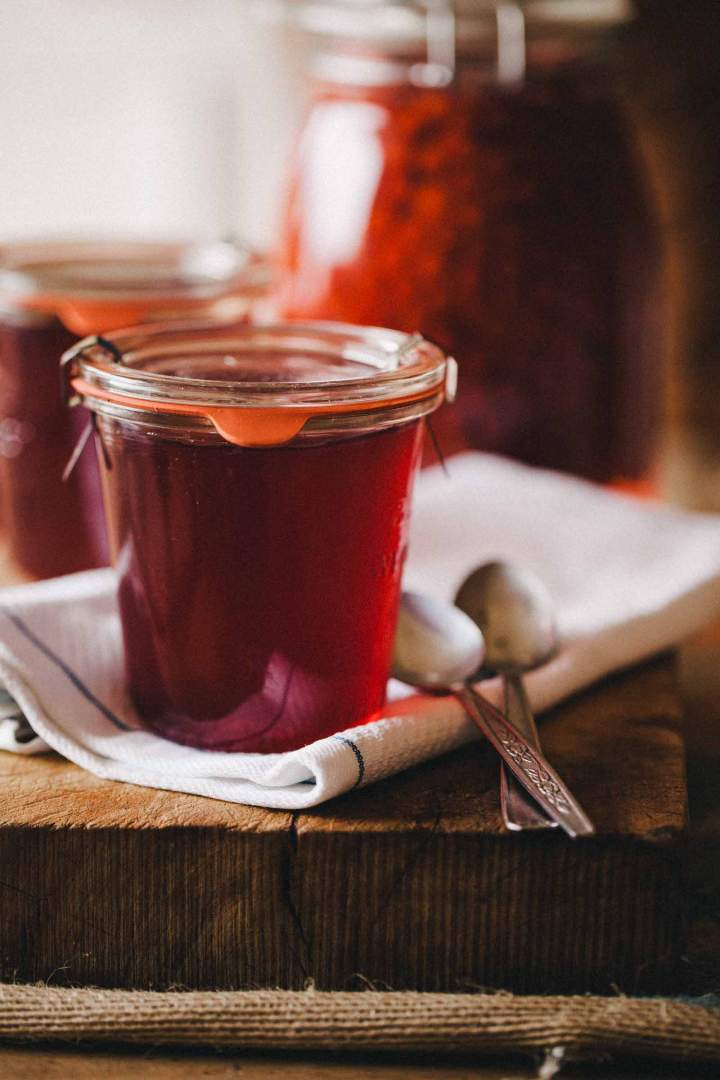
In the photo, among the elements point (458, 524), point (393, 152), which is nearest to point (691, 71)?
point (393, 152)

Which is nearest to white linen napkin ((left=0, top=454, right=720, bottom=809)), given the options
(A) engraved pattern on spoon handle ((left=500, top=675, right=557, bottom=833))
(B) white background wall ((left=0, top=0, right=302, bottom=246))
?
(A) engraved pattern on spoon handle ((left=500, top=675, right=557, bottom=833))

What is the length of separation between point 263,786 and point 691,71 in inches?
33.2

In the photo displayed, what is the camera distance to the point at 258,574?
0.51 meters

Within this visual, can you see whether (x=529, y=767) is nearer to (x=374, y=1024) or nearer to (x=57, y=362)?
(x=374, y=1024)

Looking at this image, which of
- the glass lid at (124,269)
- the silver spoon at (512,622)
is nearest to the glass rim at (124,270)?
the glass lid at (124,269)

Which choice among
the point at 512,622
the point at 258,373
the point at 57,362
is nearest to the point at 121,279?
the point at 57,362

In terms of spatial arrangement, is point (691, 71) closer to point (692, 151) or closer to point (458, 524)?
point (692, 151)

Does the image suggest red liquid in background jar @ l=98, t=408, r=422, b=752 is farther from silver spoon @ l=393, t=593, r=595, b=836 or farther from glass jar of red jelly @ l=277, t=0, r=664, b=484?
glass jar of red jelly @ l=277, t=0, r=664, b=484

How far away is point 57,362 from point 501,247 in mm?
308

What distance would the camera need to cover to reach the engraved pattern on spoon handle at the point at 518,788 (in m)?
0.49

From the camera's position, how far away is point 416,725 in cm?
53

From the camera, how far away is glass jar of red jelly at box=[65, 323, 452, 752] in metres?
0.50

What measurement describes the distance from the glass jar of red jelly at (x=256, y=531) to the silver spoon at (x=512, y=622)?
7 cm

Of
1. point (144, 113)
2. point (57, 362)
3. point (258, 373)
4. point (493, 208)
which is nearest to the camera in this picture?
point (258, 373)
